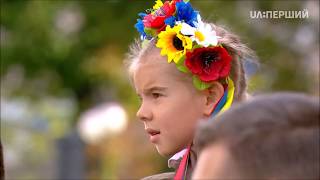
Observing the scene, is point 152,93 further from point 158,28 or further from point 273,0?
point 273,0

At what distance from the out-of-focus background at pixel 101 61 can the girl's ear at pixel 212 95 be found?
848 centimetres

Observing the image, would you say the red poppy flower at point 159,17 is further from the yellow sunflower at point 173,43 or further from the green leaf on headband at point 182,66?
the green leaf on headband at point 182,66

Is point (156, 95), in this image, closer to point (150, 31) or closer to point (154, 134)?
point (154, 134)

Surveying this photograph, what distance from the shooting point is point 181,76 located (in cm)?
295

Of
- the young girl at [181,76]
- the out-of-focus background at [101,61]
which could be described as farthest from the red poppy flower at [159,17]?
the out-of-focus background at [101,61]

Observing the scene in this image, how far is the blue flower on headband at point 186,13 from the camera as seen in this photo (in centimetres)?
312

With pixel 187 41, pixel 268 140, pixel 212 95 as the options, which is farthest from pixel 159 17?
pixel 268 140

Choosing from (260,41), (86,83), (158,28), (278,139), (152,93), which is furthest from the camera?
(86,83)

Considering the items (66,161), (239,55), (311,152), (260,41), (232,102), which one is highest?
(260,41)

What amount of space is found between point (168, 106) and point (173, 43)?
247 mm

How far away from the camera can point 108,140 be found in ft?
43.7

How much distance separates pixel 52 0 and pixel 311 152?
452 inches

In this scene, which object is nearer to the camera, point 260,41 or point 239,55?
point 239,55

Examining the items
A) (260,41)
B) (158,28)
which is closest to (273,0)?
(260,41)
